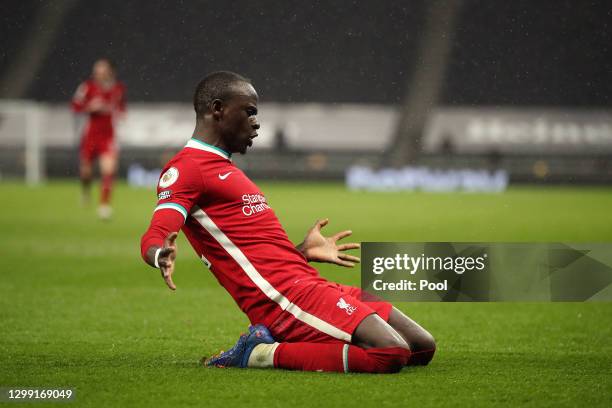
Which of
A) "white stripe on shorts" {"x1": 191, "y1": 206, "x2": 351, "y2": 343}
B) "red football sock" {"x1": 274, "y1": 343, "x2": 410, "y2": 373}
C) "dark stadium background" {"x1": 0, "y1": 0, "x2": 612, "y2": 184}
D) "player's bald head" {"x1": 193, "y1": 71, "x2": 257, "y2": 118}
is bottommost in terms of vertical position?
"red football sock" {"x1": 274, "y1": 343, "x2": 410, "y2": 373}

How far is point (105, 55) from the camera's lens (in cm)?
2688

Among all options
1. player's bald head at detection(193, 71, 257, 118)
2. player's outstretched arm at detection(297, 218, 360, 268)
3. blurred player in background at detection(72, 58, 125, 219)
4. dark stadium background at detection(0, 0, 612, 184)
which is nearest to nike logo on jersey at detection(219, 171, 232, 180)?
player's bald head at detection(193, 71, 257, 118)

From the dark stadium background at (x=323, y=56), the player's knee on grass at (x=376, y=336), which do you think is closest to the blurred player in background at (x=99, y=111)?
the dark stadium background at (x=323, y=56)

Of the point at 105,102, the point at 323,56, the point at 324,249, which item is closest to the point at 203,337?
the point at 324,249

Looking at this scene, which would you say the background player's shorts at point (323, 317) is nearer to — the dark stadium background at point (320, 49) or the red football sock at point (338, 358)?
the red football sock at point (338, 358)

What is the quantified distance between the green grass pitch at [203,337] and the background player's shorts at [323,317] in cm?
16

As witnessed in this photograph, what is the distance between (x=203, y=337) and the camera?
5.50 metres

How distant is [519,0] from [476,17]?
1300 mm

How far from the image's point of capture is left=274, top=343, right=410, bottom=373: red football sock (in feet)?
14.0

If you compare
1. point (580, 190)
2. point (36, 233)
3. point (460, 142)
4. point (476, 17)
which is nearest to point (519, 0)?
point (476, 17)

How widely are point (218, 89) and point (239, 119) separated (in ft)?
0.50

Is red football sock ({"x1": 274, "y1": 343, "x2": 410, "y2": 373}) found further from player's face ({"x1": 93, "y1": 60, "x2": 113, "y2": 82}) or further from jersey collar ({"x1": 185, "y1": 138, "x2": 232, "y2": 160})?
player's face ({"x1": 93, "y1": 60, "x2": 113, "y2": 82})

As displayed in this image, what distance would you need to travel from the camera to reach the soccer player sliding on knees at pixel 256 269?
4.27 metres

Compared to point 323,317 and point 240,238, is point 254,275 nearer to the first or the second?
point 240,238
